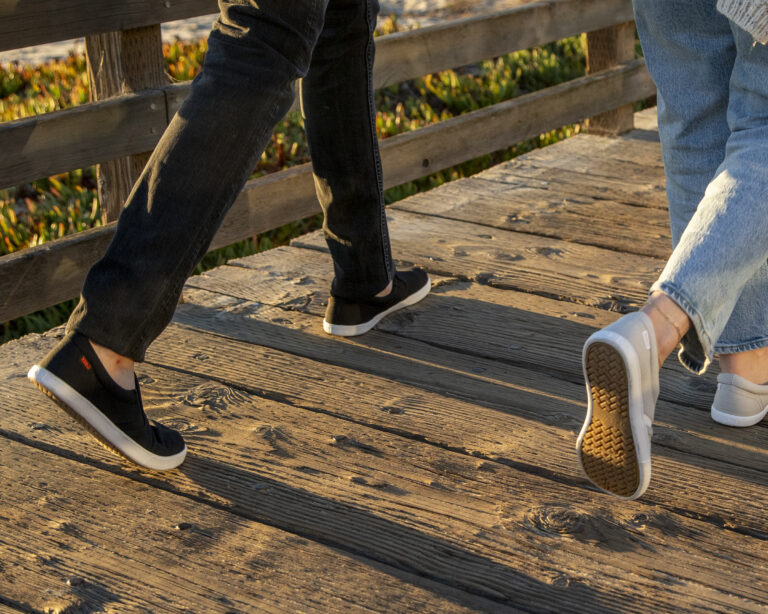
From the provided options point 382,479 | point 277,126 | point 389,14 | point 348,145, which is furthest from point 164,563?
point 389,14

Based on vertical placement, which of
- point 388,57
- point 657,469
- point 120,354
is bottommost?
point 657,469

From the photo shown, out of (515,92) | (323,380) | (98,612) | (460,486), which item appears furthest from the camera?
(515,92)

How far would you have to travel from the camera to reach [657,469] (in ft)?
6.57

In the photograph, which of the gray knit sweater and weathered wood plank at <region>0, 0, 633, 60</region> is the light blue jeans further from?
weathered wood plank at <region>0, 0, 633, 60</region>

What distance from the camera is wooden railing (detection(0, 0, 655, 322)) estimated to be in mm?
2547

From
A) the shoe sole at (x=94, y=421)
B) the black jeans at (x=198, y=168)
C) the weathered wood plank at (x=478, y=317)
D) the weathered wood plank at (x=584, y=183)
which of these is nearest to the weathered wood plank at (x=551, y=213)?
the weathered wood plank at (x=584, y=183)

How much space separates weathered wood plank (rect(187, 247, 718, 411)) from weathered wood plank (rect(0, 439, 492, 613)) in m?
0.94

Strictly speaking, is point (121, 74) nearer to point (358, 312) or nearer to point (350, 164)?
point (350, 164)

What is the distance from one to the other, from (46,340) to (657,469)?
1595mm

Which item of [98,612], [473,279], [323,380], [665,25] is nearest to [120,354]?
[98,612]

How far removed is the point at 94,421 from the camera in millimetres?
1826

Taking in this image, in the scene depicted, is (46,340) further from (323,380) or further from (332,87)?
(332,87)

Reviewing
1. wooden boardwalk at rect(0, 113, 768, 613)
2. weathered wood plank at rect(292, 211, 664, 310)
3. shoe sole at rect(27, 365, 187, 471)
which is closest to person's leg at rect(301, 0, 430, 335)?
wooden boardwalk at rect(0, 113, 768, 613)

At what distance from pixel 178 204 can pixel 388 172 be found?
2148 millimetres
